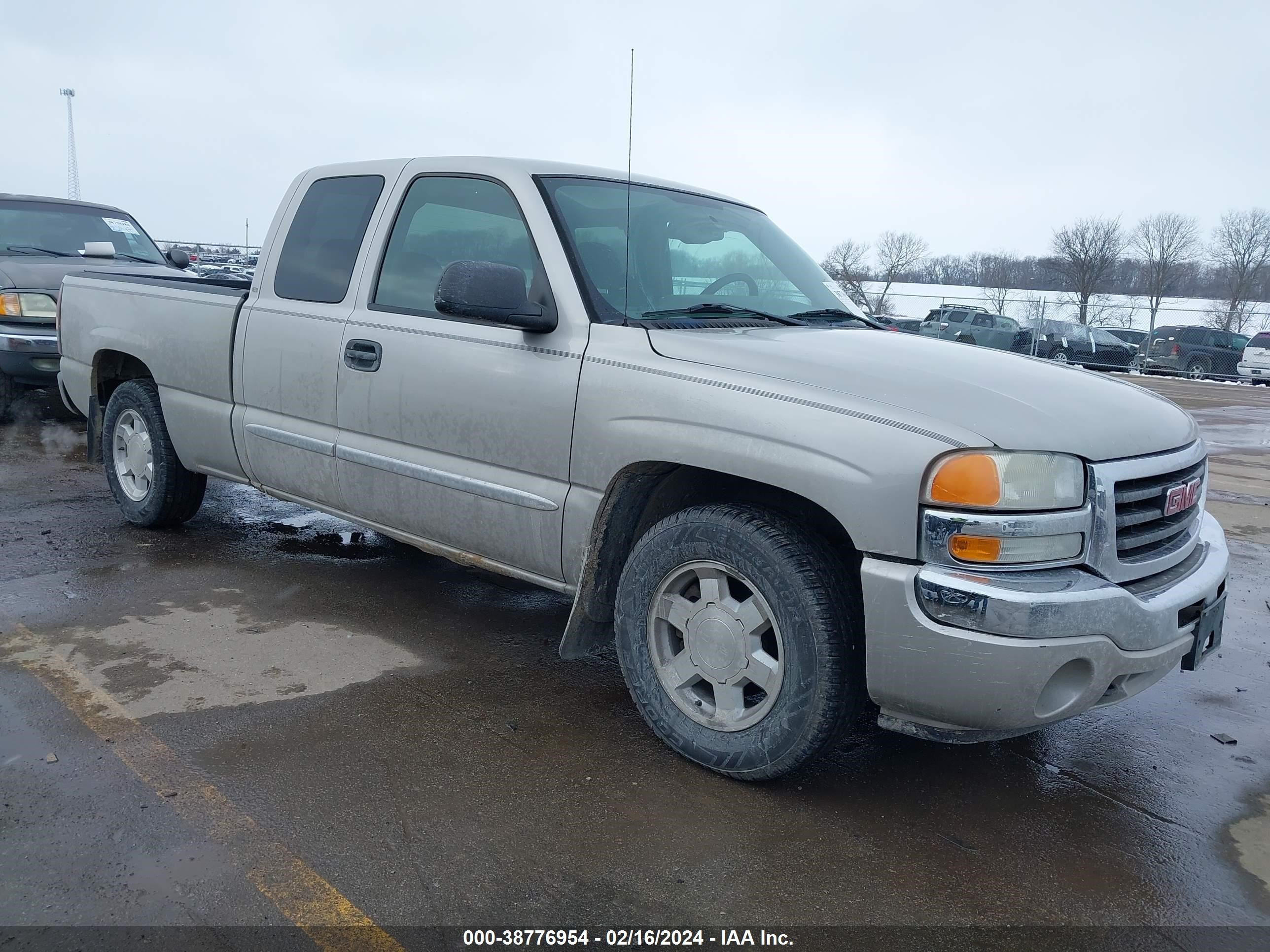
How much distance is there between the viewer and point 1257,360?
24.7 metres

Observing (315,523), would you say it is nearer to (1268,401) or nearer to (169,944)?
(169,944)

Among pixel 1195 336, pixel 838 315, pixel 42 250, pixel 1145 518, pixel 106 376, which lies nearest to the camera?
pixel 1145 518

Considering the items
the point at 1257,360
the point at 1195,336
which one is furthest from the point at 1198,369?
the point at 1257,360

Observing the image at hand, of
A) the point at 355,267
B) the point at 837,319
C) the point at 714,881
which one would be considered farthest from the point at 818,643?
the point at 355,267

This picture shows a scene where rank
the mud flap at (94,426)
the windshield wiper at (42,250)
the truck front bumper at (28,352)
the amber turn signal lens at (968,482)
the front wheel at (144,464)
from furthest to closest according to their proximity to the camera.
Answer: the windshield wiper at (42,250), the truck front bumper at (28,352), the mud flap at (94,426), the front wheel at (144,464), the amber turn signal lens at (968,482)

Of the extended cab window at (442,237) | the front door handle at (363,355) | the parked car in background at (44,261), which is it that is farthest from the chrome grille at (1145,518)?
the parked car in background at (44,261)

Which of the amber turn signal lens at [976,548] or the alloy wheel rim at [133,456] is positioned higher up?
the amber turn signal lens at [976,548]

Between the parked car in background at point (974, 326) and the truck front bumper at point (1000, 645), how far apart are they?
2246 cm

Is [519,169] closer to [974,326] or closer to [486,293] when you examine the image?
[486,293]

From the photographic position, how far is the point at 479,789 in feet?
9.69

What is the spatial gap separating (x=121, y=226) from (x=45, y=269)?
4.95 ft

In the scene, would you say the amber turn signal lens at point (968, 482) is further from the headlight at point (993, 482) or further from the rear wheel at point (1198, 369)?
the rear wheel at point (1198, 369)

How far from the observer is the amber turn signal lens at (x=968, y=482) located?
8.43ft

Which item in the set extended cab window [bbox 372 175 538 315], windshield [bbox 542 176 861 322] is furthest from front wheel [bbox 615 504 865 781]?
extended cab window [bbox 372 175 538 315]
